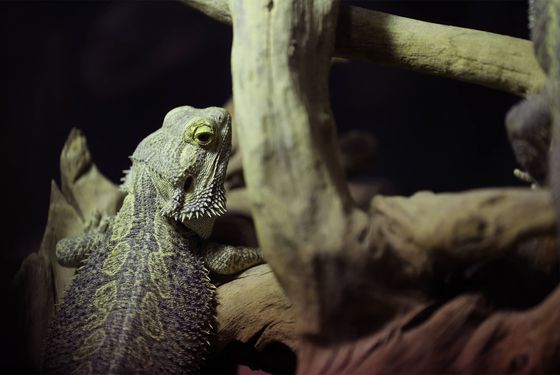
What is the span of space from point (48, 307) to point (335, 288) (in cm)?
156

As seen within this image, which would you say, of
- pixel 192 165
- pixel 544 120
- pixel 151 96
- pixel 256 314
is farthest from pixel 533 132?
pixel 151 96

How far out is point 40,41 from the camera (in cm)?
252

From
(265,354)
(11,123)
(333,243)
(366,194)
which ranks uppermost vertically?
(11,123)

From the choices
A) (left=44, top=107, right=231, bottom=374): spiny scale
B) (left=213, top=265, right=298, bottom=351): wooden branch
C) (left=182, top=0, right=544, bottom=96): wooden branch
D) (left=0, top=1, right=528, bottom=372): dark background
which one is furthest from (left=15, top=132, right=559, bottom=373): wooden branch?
(left=0, top=1, right=528, bottom=372): dark background

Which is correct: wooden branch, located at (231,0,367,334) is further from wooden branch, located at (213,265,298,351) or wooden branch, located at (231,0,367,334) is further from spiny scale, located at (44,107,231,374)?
spiny scale, located at (44,107,231,374)

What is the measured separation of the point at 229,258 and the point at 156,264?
0.98ft

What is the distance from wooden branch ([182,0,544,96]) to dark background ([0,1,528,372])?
0.37 m

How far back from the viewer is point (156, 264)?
2029mm

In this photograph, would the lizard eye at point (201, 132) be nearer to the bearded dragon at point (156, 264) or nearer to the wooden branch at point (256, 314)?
the bearded dragon at point (156, 264)

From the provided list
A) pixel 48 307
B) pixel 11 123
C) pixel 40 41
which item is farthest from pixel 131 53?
pixel 48 307

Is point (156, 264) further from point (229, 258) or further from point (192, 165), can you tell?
point (192, 165)

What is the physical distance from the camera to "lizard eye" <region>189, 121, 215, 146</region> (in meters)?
2.18

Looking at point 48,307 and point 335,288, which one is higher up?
point 335,288

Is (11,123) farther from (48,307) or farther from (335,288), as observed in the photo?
(335,288)
